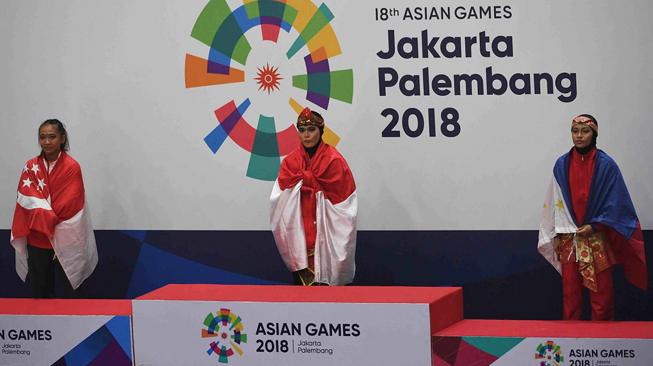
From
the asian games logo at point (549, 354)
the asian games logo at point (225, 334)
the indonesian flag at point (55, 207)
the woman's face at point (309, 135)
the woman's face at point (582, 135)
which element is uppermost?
the woman's face at point (309, 135)

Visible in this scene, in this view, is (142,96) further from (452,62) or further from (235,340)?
(235,340)

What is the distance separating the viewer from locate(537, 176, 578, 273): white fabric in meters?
5.30

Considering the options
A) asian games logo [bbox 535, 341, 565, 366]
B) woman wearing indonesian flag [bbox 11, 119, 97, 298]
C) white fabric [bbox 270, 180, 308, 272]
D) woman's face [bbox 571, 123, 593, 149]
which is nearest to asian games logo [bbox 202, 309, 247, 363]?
white fabric [bbox 270, 180, 308, 272]

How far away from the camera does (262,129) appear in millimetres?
6684

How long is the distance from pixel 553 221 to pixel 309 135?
4.83 feet

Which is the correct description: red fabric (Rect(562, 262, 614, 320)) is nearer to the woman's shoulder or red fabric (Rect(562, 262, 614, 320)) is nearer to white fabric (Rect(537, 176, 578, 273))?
white fabric (Rect(537, 176, 578, 273))

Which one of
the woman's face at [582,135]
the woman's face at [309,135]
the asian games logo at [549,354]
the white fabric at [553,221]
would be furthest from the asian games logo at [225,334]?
the woman's face at [582,135]

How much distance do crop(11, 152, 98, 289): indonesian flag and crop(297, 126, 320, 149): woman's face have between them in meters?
Result: 1.46

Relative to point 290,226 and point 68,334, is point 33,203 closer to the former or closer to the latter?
point 68,334

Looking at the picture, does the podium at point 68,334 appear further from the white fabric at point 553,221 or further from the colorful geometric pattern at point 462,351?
the white fabric at point 553,221

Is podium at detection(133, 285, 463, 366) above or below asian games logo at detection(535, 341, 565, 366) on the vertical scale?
above

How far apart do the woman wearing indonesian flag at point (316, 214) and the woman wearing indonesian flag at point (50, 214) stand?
131 cm

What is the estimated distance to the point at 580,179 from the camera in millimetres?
5305

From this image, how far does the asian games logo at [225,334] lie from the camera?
477 centimetres
